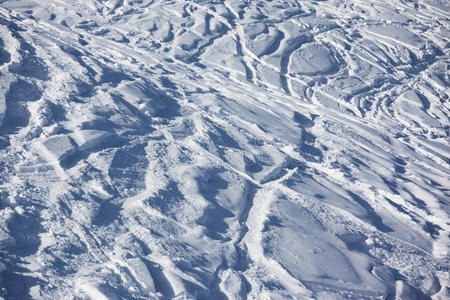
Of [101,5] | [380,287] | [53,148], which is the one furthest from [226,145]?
[101,5]

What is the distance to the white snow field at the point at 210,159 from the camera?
2948mm

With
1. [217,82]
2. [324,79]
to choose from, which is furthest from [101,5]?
[324,79]

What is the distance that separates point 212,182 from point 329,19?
515cm

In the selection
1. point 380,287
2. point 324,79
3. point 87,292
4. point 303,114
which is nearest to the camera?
point 87,292

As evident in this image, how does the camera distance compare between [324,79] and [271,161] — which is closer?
[271,161]

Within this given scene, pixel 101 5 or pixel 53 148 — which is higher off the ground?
pixel 101 5

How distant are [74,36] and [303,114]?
131 inches

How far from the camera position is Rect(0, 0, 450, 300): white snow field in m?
2.95

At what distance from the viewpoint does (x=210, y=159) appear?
158 inches

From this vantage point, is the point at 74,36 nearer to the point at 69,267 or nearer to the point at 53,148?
the point at 53,148

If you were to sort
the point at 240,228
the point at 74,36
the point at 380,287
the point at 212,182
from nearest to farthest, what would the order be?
the point at 380,287 → the point at 240,228 → the point at 212,182 → the point at 74,36

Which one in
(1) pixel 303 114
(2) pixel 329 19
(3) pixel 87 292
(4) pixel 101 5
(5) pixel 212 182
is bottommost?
(3) pixel 87 292

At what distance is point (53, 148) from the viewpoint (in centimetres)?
351

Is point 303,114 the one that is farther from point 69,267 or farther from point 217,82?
point 69,267
